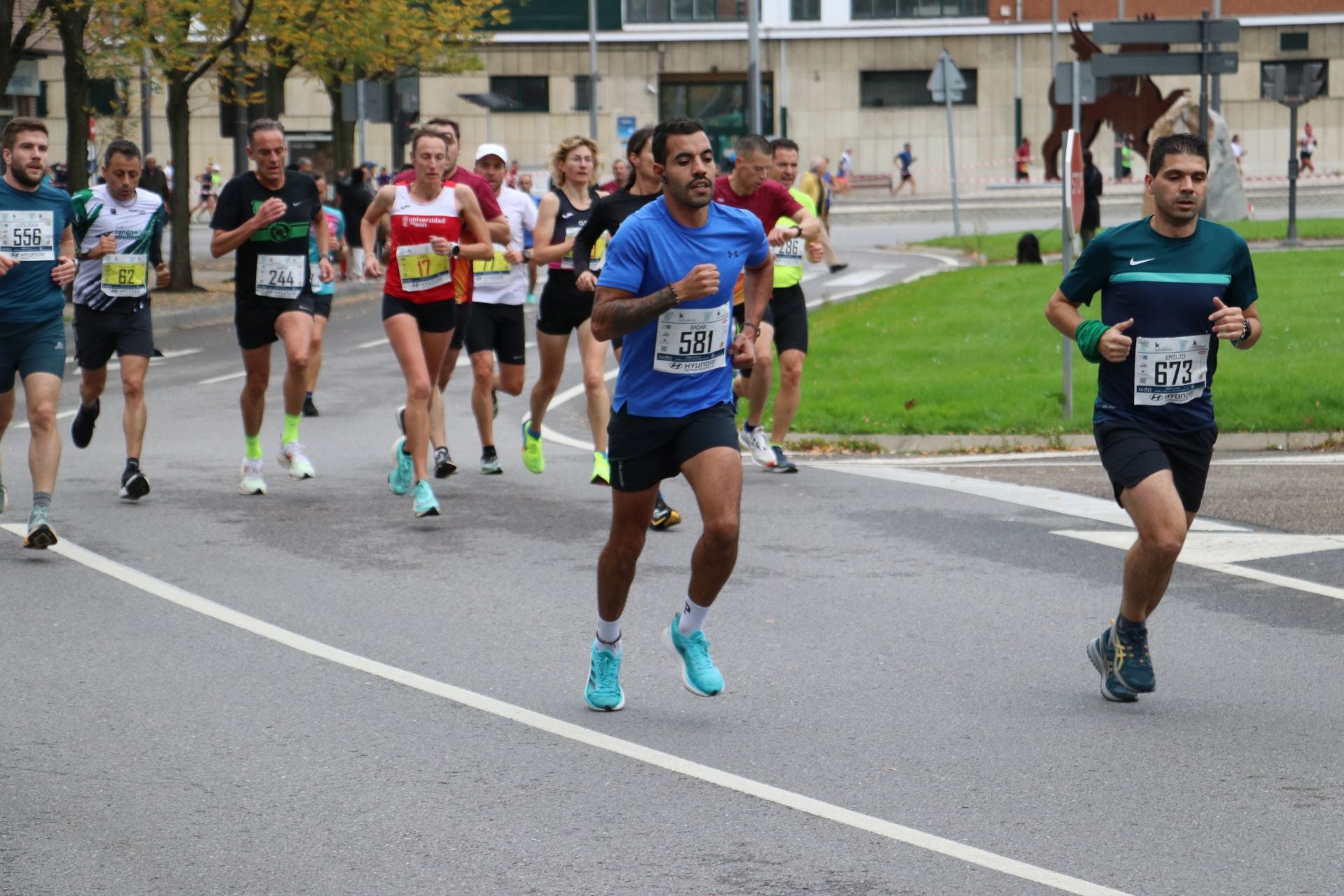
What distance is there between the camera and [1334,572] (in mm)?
8602

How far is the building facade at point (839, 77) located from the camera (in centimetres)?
6775

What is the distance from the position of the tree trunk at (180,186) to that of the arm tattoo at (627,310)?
23.6 meters

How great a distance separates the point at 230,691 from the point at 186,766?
0.95 metres

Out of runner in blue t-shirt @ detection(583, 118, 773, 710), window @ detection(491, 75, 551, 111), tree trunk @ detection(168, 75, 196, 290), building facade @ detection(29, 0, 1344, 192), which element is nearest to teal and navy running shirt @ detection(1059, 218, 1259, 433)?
runner in blue t-shirt @ detection(583, 118, 773, 710)

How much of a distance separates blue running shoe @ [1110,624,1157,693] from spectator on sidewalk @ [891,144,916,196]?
58.0 meters

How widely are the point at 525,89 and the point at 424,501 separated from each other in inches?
2391

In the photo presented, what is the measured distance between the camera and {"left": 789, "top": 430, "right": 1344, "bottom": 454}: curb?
1279 centimetres

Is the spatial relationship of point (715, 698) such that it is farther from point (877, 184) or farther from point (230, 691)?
point (877, 184)

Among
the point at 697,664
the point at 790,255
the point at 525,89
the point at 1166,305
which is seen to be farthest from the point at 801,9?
the point at 697,664

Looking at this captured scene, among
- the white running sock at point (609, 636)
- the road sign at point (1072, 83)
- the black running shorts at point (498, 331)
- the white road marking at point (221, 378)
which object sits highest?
the road sign at point (1072, 83)

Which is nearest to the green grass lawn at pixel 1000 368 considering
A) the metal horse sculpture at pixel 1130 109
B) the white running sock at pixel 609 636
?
the white running sock at pixel 609 636

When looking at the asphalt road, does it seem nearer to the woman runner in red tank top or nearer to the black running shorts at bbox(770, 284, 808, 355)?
the woman runner in red tank top

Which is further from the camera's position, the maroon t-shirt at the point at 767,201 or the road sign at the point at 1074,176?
the road sign at the point at 1074,176

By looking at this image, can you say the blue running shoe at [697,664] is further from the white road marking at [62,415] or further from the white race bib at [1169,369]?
the white road marking at [62,415]
